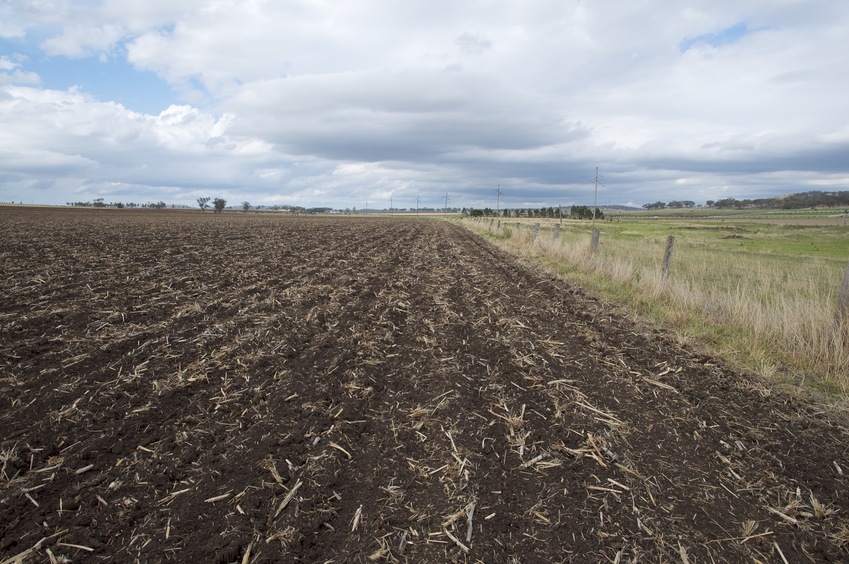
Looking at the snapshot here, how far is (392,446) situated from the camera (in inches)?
143

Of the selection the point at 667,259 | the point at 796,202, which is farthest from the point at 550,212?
the point at 667,259

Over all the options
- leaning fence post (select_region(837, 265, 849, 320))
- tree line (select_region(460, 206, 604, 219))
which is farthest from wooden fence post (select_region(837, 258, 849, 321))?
tree line (select_region(460, 206, 604, 219))

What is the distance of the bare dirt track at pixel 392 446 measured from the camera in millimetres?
2658

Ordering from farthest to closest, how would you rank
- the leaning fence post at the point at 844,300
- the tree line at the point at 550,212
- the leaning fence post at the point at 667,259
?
the tree line at the point at 550,212, the leaning fence post at the point at 667,259, the leaning fence post at the point at 844,300

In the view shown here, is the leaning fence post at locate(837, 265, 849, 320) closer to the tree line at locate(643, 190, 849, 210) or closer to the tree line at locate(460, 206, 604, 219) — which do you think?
the tree line at locate(460, 206, 604, 219)

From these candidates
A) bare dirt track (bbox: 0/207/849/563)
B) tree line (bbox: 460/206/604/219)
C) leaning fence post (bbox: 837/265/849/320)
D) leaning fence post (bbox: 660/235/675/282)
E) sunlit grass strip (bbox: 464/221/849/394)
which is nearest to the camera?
bare dirt track (bbox: 0/207/849/563)

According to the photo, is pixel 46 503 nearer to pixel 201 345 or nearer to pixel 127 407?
pixel 127 407

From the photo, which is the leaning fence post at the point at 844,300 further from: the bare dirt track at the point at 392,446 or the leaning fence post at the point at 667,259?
the leaning fence post at the point at 667,259

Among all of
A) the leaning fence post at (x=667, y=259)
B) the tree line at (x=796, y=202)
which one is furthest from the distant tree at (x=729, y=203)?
the leaning fence post at (x=667, y=259)

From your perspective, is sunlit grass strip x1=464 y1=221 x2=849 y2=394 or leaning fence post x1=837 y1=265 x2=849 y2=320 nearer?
sunlit grass strip x1=464 y1=221 x2=849 y2=394

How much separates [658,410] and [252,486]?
149 inches

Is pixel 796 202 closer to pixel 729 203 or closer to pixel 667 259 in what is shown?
pixel 729 203

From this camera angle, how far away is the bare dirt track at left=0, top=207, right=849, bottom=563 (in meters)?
2.66

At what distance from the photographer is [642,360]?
18.8 ft
